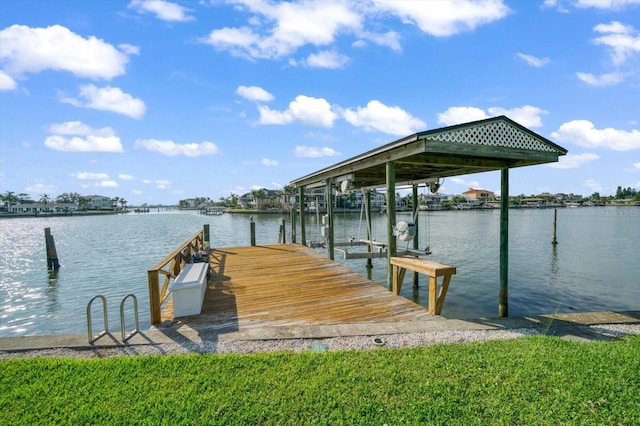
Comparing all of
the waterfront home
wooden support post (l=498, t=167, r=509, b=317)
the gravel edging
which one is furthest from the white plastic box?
the waterfront home

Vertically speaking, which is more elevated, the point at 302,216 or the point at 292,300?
the point at 302,216

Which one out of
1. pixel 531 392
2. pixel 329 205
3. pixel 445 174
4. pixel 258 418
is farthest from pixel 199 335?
pixel 445 174

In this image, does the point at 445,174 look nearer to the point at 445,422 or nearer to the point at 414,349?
the point at 414,349

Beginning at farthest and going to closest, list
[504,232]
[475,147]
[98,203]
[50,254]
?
[98,203]
[50,254]
[504,232]
[475,147]

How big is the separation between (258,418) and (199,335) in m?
2.31

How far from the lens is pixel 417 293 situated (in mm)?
11039

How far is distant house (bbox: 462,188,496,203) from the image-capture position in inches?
5591

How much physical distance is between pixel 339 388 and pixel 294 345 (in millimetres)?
1297

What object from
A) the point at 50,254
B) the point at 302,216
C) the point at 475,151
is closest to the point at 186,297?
the point at 475,151

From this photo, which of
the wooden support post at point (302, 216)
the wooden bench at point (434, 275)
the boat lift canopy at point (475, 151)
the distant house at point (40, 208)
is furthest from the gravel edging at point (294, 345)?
the distant house at point (40, 208)

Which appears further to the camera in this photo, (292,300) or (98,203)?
(98,203)

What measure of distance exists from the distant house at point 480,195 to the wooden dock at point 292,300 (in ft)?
476

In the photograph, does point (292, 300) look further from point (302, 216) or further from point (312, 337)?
point (302, 216)

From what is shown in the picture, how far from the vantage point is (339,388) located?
318 centimetres
